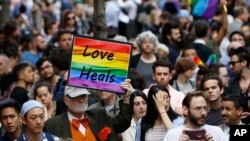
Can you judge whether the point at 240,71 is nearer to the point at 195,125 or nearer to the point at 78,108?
the point at 78,108

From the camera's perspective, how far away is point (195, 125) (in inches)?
439

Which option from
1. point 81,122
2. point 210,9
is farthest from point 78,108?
point 210,9

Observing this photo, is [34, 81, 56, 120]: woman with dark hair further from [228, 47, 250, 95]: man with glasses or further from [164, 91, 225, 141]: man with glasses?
[164, 91, 225, 141]: man with glasses

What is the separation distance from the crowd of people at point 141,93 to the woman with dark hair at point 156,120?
1 cm

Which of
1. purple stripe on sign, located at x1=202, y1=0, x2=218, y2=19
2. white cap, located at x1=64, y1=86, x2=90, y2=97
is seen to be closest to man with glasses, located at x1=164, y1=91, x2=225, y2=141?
white cap, located at x1=64, y1=86, x2=90, y2=97

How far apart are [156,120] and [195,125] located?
49.8 inches

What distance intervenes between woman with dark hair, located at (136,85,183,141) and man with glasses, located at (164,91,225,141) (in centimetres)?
73

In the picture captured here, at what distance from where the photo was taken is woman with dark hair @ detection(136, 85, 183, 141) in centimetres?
1220

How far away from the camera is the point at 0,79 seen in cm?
1661

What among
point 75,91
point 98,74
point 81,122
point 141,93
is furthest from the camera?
point 141,93

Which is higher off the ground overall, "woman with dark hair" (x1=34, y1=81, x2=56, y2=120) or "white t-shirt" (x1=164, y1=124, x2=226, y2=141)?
"woman with dark hair" (x1=34, y1=81, x2=56, y2=120)

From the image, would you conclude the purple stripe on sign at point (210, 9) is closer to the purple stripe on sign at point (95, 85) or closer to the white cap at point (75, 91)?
the purple stripe on sign at point (95, 85)

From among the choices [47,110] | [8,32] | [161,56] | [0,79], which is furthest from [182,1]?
[47,110]

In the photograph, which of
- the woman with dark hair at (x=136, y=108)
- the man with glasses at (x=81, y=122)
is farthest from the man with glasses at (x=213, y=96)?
the man with glasses at (x=81, y=122)
